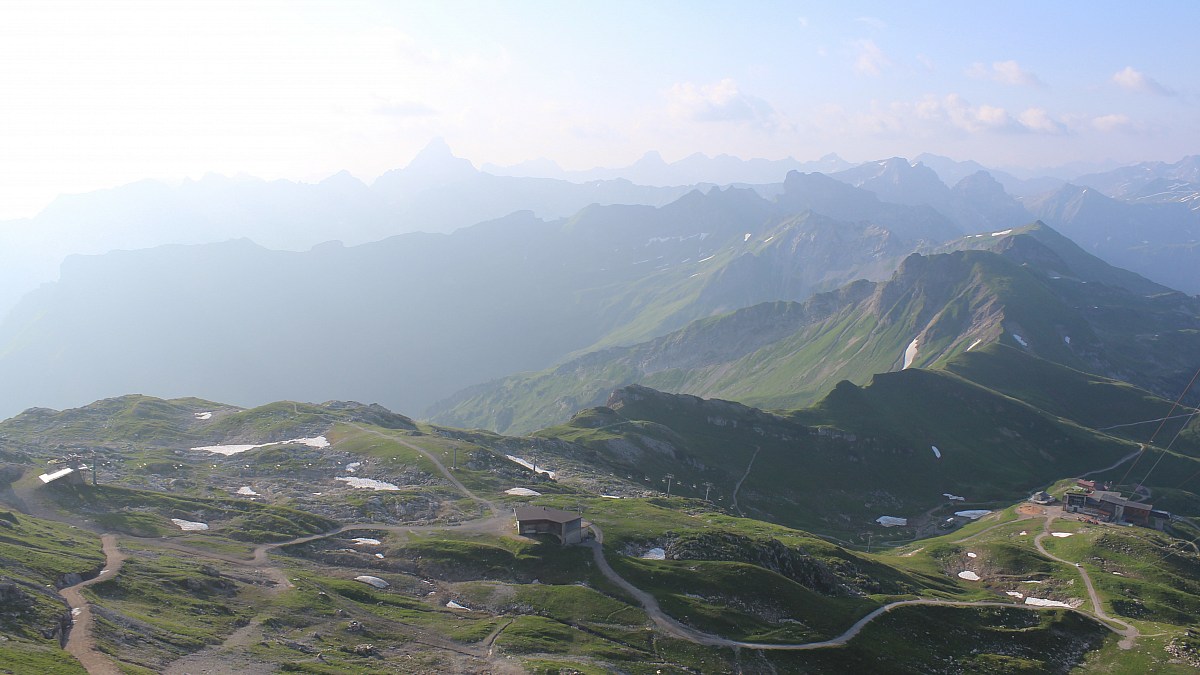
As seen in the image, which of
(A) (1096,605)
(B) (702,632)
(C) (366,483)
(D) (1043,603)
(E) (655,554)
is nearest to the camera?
(B) (702,632)

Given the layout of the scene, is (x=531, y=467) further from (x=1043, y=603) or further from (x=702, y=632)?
(x=1043, y=603)

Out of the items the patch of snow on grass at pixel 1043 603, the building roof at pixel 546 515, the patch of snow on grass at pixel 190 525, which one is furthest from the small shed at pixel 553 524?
the patch of snow on grass at pixel 1043 603

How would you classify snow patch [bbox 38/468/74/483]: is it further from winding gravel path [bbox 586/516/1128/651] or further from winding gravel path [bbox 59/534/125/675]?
winding gravel path [bbox 586/516/1128/651]

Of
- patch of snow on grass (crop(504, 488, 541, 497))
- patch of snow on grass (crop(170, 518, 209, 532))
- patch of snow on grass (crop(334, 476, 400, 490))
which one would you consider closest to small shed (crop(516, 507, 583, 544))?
patch of snow on grass (crop(504, 488, 541, 497))

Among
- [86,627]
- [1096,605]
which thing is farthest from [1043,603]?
[86,627]

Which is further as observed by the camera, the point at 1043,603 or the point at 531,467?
the point at 531,467

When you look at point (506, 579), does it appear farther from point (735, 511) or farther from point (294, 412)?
point (294, 412)

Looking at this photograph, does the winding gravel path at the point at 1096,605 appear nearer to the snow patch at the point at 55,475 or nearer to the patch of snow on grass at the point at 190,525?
the patch of snow on grass at the point at 190,525

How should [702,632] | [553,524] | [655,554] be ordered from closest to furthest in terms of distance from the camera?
[702,632], [553,524], [655,554]
